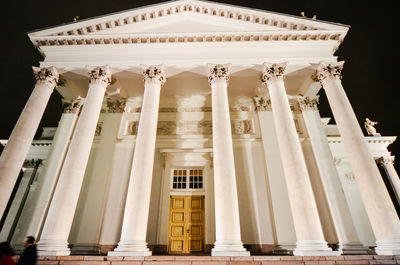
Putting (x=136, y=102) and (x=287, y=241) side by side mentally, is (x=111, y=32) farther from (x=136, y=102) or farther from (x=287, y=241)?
(x=287, y=241)

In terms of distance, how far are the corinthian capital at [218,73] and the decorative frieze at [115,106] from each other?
6282mm

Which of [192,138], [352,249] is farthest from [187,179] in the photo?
[352,249]

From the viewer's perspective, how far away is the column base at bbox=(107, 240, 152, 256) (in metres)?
7.44

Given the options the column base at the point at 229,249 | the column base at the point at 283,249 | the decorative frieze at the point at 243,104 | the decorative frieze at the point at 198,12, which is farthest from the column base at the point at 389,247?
the decorative frieze at the point at 198,12

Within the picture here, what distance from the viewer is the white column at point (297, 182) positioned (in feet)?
24.8

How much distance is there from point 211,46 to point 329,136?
33.6ft

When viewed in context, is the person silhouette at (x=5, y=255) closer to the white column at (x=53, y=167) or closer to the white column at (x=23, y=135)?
the white column at (x=23, y=135)

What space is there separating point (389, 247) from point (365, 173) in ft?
8.44

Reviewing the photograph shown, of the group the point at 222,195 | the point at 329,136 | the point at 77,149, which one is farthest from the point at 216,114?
the point at 329,136

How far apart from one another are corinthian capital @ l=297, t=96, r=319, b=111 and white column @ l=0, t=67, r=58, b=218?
13.8 meters

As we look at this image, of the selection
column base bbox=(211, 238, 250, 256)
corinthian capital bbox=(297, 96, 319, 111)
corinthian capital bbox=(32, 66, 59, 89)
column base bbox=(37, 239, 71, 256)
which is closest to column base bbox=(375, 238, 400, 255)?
column base bbox=(211, 238, 250, 256)

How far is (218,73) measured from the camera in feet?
35.9

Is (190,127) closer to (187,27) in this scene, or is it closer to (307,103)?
(187,27)

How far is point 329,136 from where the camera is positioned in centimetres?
1520
